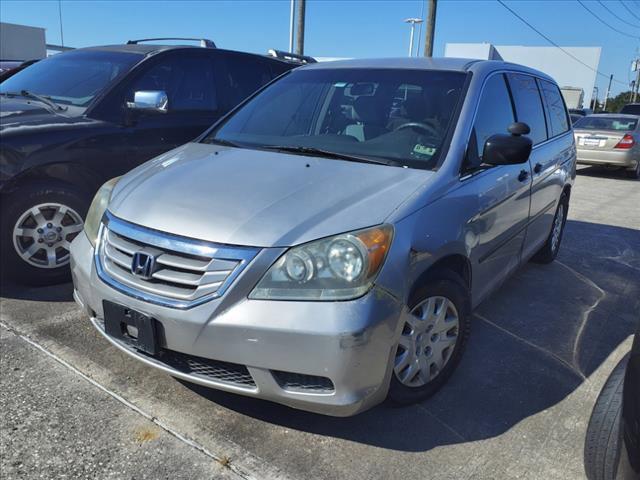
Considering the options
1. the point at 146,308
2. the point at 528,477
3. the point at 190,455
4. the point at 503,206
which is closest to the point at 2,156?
the point at 146,308

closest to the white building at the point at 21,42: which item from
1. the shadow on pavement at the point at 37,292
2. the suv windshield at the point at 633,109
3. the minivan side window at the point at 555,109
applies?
the suv windshield at the point at 633,109

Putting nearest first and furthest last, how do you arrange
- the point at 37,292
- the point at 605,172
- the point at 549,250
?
the point at 37,292, the point at 549,250, the point at 605,172

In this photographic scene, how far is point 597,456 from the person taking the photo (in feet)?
6.88

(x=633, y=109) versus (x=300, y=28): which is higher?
(x=300, y=28)

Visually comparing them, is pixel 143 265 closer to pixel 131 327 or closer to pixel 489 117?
pixel 131 327

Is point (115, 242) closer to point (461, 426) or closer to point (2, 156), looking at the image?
point (2, 156)

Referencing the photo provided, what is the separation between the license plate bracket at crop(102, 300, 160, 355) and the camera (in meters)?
2.31

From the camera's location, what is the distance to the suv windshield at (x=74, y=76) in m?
4.46

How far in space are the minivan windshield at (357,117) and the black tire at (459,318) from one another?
0.60 meters

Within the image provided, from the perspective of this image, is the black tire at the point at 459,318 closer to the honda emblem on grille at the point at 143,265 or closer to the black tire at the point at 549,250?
the honda emblem on grille at the point at 143,265

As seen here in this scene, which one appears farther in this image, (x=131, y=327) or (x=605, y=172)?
(x=605, y=172)

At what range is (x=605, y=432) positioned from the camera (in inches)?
82.0

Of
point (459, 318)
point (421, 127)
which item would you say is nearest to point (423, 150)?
point (421, 127)

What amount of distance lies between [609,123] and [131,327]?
13402mm
